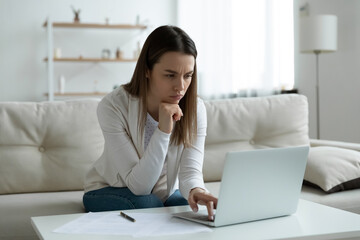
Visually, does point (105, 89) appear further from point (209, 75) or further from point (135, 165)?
point (135, 165)

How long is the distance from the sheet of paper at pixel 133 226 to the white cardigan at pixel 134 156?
0.28 metres

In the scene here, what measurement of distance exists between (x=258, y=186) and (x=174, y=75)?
0.50m

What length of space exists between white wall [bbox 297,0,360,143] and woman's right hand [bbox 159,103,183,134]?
3.01 m

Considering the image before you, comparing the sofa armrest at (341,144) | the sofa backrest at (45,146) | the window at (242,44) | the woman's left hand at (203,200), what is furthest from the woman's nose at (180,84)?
the window at (242,44)

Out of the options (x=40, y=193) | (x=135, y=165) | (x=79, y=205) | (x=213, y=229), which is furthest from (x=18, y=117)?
(x=213, y=229)

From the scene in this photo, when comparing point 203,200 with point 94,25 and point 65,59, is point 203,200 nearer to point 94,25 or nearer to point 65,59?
point 65,59

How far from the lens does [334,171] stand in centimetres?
211

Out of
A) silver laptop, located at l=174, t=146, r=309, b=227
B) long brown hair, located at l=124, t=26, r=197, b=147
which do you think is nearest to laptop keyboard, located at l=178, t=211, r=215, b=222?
silver laptop, located at l=174, t=146, r=309, b=227

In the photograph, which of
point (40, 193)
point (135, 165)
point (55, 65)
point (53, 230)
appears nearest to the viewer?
point (53, 230)

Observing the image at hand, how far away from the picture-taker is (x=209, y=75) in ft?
18.6

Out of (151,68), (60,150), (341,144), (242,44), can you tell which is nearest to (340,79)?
(242,44)

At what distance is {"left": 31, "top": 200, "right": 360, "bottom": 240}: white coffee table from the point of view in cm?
110

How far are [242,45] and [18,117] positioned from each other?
3622 millimetres

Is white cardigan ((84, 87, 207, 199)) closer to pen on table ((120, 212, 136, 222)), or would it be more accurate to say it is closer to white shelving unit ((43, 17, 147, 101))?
pen on table ((120, 212, 136, 222))
